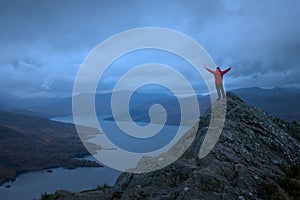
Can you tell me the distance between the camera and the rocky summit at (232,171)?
957 cm

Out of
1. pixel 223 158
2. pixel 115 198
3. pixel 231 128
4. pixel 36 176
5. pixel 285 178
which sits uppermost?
pixel 231 128

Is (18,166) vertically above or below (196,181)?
below

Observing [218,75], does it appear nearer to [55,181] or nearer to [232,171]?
[232,171]

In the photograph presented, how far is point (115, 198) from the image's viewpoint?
1164 cm

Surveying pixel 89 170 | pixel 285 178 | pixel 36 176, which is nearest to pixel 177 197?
pixel 285 178

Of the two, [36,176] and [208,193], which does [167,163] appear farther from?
[36,176]

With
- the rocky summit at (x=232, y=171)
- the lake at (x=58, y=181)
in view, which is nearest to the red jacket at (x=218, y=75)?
the rocky summit at (x=232, y=171)

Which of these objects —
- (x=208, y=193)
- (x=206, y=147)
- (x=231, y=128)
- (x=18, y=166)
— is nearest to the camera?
(x=208, y=193)

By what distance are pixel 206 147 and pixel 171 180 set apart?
283 cm

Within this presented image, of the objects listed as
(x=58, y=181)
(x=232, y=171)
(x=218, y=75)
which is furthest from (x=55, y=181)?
(x=232, y=171)

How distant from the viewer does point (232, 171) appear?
1059 centimetres

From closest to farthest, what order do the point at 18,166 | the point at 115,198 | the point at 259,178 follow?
the point at 259,178 < the point at 115,198 < the point at 18,166

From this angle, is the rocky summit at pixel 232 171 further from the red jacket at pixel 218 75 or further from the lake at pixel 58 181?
the lake at pixel 58 181

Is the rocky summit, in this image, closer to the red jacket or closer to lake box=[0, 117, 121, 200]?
the red jacket
